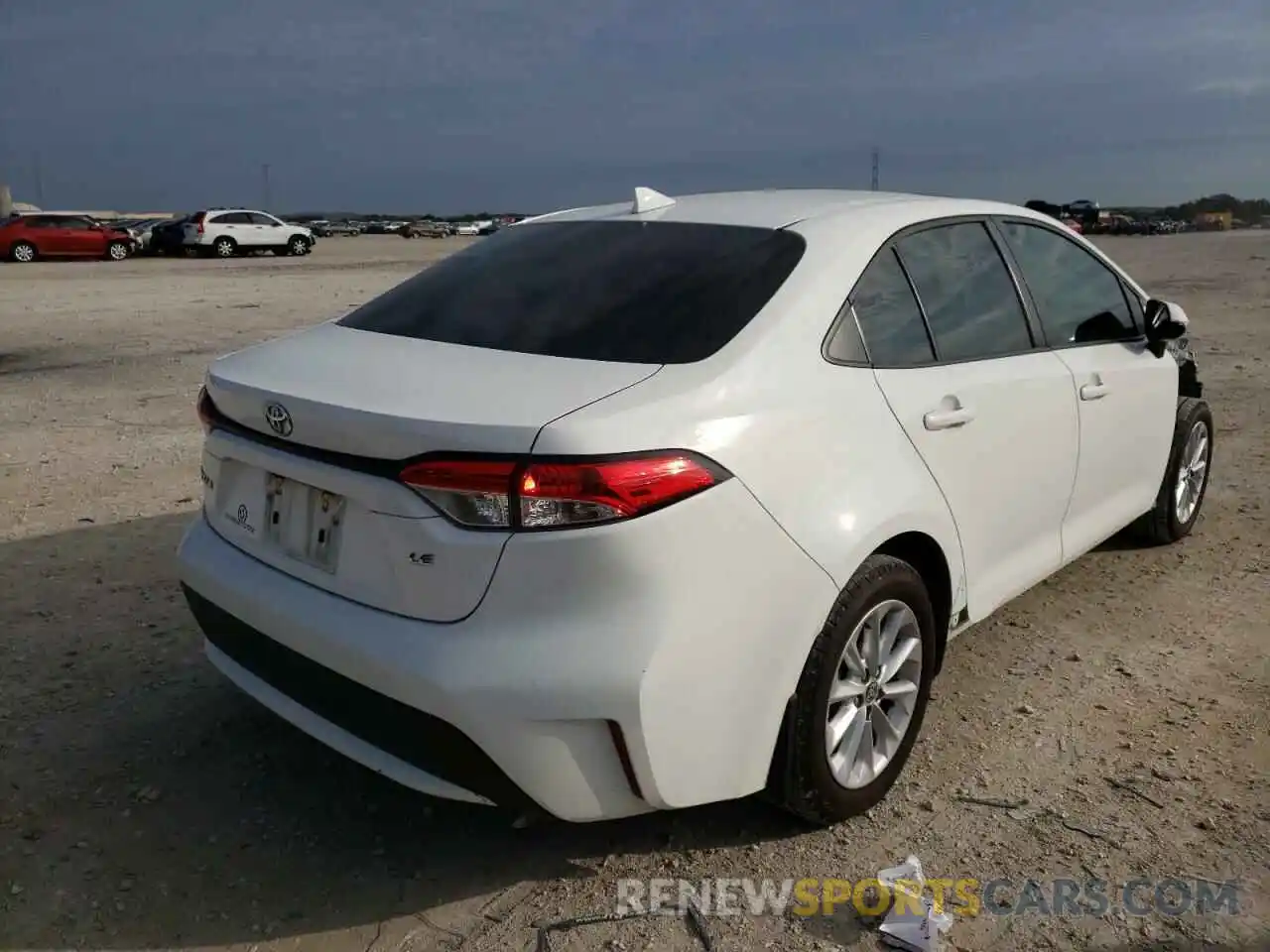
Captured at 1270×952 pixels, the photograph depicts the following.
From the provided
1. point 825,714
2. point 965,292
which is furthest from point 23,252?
point 825,714

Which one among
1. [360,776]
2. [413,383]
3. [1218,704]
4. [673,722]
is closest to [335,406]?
[413,383]

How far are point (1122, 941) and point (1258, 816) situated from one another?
79cm

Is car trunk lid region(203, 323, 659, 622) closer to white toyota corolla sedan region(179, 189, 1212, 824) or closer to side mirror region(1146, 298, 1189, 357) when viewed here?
white toyota corolla sedan region(179, 189, 1212, 824)

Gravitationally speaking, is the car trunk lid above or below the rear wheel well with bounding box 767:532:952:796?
above

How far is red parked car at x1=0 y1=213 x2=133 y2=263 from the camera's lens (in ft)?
102

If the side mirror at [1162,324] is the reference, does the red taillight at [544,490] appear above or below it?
below

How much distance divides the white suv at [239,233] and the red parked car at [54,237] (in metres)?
2.44

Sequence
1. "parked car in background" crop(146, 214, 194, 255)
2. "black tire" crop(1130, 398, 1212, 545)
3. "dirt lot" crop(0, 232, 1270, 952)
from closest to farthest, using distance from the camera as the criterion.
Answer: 1. "dirt lot" crop(0, 232, 1270, 952)
2. "black tire" crop(1130, 398, 1212, 545)
3. "parked car in background" crop(146, 214, 194, 255)

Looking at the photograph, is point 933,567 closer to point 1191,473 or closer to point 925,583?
point 925,583

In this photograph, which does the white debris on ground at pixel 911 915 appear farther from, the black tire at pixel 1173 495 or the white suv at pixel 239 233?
the white suv at pixel 239 233

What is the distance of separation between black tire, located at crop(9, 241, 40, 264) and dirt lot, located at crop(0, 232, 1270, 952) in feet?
98.6

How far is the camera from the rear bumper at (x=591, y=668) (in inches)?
93.7

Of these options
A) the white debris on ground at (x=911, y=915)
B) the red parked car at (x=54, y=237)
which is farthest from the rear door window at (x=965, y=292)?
the red parked car at (x=54, y=237)

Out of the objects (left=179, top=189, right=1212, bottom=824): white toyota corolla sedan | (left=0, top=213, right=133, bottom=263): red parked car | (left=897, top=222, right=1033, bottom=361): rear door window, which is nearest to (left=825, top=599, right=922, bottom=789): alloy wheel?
(left=179, top=189, right=1212, bottom=824): white toyota corolla sedan
